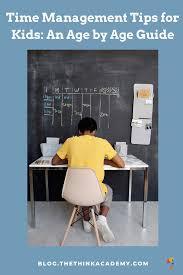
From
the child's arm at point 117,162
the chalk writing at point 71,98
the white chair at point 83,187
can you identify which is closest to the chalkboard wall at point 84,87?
the chalk writing at point 71,98

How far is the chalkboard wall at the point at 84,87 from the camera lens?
364 cm

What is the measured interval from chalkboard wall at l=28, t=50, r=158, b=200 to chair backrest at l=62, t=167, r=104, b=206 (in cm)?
132

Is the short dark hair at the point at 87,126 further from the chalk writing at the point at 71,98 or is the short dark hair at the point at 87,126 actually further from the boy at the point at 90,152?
the chalk writing at the point at 71,98

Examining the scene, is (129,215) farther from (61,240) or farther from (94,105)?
(94,105)

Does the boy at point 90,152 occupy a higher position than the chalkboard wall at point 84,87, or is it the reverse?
the chalkboard wall at point 84,87

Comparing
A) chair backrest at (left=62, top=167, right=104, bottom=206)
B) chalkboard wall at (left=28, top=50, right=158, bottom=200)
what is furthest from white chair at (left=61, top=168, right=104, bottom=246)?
chalkboard wall at (left=28, top=50, right=158, bottom=200)

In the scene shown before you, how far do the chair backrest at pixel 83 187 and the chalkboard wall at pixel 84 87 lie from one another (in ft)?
4.33

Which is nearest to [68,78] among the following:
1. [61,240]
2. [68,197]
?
[68,197]

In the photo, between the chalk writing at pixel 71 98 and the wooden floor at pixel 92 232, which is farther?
the chalk writing at pixel 71 98

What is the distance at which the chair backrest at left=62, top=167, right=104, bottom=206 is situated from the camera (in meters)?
2.43

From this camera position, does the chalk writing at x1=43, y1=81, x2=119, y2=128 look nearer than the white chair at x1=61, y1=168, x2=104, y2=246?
No

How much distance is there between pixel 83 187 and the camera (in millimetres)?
2451

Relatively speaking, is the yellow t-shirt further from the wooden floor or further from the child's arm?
the wooden floor

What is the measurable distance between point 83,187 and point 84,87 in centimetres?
161
